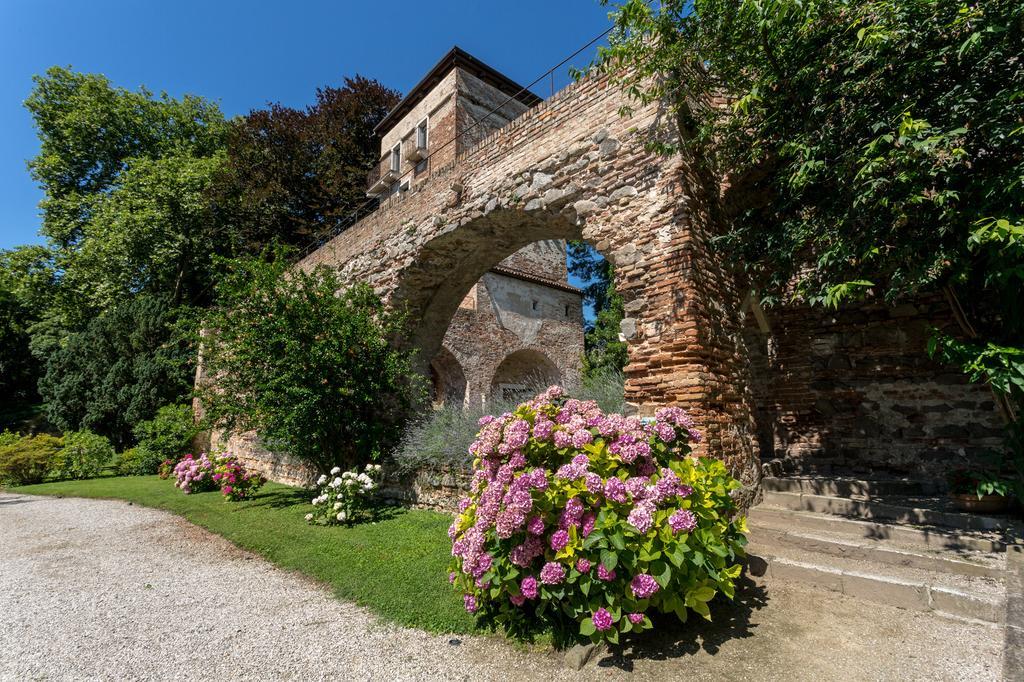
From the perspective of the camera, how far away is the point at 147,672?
2896 mm

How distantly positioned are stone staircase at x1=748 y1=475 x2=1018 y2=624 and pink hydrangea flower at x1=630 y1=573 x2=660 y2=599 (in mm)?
1581

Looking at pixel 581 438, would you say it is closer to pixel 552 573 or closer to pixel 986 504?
pixel 552 573

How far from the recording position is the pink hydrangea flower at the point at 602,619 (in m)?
2.66

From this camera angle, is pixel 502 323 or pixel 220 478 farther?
pixel 502 323

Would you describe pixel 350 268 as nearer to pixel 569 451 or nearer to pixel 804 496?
pixel 569 451

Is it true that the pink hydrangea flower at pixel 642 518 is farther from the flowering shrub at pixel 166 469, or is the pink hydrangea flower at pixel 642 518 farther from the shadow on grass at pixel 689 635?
→ the flowering shrub at pixel 166 469

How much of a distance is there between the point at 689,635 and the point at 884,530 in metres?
2.25

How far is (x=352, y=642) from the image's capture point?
3.21 meters

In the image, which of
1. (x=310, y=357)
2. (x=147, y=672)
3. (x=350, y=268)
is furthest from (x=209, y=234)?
(x=147, y=672)

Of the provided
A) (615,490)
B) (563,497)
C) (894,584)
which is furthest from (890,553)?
(563,497)

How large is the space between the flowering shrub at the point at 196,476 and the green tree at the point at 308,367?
2508 millimetres

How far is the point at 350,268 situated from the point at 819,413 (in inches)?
365

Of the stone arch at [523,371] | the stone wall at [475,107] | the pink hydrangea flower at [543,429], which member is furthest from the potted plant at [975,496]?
the stone wall at [475,107]

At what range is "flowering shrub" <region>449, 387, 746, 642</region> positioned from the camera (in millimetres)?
2758
